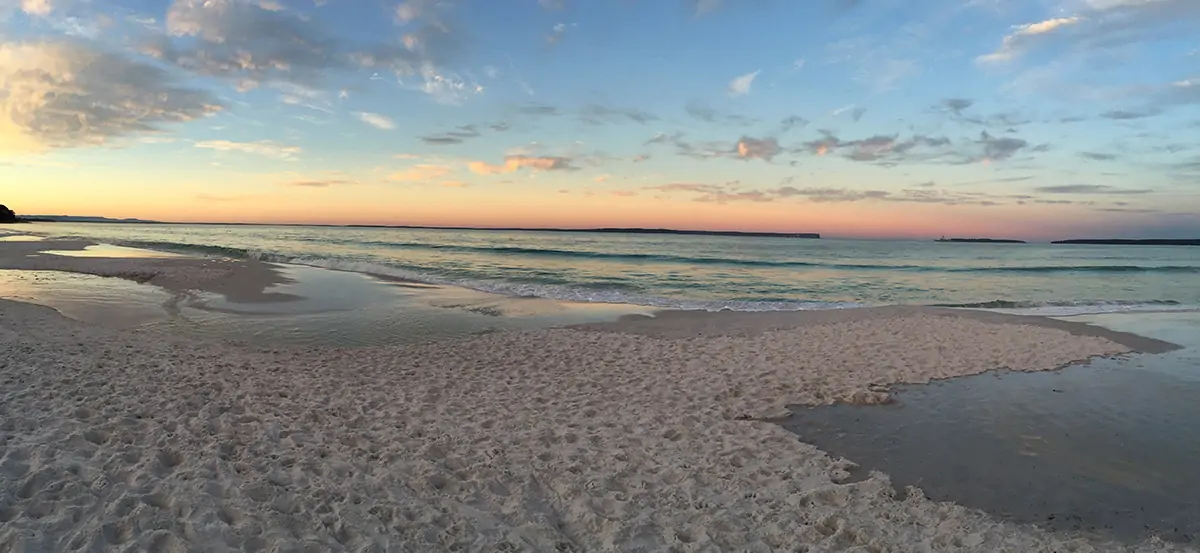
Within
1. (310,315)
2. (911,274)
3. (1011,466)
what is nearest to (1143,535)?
(1011,466)

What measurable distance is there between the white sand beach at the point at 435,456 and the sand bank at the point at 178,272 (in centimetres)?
962

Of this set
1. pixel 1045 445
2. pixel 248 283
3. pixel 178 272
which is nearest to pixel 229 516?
pixel 1045 445

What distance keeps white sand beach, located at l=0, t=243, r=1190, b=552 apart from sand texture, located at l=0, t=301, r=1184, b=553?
0.08 feet

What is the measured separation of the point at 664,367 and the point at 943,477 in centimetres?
503

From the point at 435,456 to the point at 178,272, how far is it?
24381 mm

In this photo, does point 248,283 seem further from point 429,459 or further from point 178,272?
point 429,459

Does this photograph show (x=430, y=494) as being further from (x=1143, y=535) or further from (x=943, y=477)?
(x=1143, y=535)

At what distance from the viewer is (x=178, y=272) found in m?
24.6

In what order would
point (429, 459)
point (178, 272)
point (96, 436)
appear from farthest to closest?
point (178, 272)
point (429, 459)
point (96, 436)

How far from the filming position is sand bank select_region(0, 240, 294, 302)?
2008 centimetres

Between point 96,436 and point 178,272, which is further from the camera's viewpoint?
point 178,272

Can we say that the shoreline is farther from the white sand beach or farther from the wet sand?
the wet sand

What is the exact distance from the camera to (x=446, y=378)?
9344 millimetres

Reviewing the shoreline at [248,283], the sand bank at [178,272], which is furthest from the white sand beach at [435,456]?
the sand bank at [178,272]
